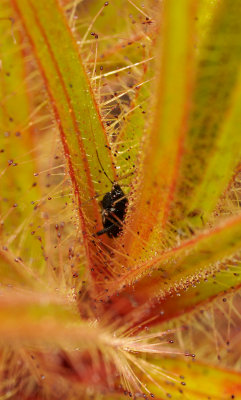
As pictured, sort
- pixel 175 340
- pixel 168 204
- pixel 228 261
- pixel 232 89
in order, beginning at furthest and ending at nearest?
pixel 175 340, pixel 228 261, pixel 168 204, pixel 232 89

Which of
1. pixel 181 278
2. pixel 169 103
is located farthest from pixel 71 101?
pixel 181 278

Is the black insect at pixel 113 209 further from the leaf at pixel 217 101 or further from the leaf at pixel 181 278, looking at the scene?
the leaf at pixel 217 101

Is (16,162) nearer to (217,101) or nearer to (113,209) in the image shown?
(113,209)

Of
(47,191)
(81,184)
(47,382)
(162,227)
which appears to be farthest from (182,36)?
(47,382)

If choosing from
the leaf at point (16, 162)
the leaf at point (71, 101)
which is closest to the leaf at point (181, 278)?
the leaf at point (71, 101)

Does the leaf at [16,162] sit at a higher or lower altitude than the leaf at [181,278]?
higher

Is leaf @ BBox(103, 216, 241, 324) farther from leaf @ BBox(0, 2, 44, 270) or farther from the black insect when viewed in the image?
leaf @ BBox(0, 2, 44, 270)

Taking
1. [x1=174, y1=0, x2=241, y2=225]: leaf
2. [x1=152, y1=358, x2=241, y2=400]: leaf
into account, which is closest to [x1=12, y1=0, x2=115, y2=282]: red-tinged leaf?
[x1=174, y1=0, x2=241, y2=225]: leaf

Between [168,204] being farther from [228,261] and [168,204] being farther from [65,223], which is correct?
[65,223]
